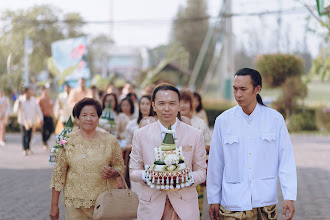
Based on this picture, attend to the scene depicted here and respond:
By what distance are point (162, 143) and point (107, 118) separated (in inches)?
215

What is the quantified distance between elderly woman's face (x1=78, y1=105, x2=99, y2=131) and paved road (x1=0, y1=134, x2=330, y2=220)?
10.8ft

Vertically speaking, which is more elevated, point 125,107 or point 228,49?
point 228,49

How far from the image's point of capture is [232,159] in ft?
14.5

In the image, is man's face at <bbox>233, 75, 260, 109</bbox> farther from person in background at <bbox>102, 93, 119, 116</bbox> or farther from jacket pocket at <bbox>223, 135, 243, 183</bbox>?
person in background at <bbox>102, 93, 119, 116</bbox>

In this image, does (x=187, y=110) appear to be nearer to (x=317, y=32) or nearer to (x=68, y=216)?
(x=68, y=216)

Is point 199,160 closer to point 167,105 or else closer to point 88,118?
point 167,105

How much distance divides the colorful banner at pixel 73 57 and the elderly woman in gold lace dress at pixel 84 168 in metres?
21.6

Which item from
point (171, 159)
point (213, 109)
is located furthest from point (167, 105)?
point (213, 109)

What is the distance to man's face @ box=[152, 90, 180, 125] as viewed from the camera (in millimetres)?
4191

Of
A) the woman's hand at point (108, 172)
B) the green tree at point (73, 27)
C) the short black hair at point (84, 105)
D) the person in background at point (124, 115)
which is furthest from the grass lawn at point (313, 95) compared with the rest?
the green tree at point (73, 27)

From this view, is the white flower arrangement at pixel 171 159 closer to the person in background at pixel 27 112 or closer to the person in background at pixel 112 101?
the person in background at pixel 112 101

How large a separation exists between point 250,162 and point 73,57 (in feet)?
77.2

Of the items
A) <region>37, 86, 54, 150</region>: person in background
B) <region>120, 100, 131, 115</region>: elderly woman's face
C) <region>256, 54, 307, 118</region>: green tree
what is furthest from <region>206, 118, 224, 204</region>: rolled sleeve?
<region>256, 54, 307, 118</region>: green tree

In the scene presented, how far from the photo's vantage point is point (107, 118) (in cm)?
929
